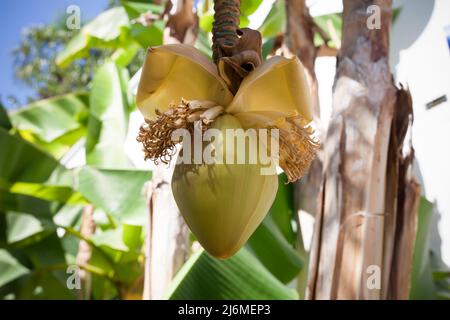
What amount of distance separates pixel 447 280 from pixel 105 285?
91 cm

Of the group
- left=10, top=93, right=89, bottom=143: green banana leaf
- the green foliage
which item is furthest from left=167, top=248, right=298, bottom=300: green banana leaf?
left=10, top=93, right=89, bottom=143: green banana leaf

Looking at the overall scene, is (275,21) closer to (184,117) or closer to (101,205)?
(101,205)

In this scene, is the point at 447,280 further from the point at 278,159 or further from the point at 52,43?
the point at 52,43

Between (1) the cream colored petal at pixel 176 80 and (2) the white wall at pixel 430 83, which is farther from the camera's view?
(2) the white wall at pixel 430 83

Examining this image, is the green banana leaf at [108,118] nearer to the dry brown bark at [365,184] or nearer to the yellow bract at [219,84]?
the dry brown bark at [365,184]

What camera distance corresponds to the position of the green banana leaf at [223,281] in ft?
2.13

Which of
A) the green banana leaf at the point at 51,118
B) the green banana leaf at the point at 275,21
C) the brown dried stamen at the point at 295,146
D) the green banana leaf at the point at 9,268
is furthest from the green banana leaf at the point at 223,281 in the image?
the green banana leaf at the point at 51,118

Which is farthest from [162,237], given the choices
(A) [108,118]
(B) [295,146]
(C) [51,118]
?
(C) [51,118]

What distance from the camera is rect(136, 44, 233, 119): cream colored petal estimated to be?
0.79ft

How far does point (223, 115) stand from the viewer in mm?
254

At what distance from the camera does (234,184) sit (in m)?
0.23

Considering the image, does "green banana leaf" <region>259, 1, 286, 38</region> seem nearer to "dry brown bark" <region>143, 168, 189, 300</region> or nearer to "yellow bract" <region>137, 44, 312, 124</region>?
"dry brown bark" <region>143, 168, 189, 300</region>

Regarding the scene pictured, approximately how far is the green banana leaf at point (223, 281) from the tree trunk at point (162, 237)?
2 cm
